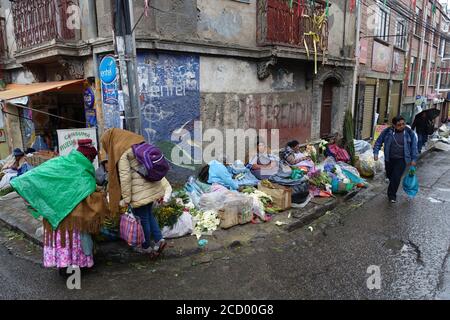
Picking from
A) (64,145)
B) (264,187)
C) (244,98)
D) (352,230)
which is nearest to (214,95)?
(244,98)

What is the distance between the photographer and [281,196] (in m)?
5.99

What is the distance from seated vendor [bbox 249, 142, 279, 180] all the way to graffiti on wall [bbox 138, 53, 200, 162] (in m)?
1.67

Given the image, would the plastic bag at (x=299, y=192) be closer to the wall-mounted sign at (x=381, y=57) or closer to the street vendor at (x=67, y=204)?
the street vendor at (x=67, y=204)

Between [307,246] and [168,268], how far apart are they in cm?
209

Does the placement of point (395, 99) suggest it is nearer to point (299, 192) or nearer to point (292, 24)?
point (292, 24)

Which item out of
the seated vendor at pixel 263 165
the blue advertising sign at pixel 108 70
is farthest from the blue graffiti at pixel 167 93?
the seated vendor at pixel 263 165

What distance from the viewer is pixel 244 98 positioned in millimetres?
7562

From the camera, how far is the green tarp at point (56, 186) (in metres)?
3.42

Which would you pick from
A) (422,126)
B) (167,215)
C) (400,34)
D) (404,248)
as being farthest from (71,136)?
(400,34)

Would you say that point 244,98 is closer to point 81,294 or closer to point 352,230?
point 352,230

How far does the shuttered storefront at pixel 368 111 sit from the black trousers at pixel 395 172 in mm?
6805

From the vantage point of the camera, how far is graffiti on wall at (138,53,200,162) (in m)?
5.69

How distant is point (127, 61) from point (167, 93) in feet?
4.95

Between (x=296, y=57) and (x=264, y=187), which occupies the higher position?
(x=296, y=57)
